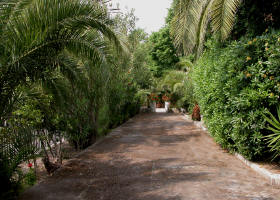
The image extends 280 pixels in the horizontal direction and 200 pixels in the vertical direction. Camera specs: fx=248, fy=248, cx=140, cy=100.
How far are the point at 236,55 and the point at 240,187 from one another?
2.83m

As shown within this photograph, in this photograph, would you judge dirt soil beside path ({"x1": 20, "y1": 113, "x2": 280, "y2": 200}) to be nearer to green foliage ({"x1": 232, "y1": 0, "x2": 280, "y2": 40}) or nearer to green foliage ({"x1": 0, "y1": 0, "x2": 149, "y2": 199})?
green foliage ({"x1": 0, "y1": 0, "x2": 149, "y2": 199})

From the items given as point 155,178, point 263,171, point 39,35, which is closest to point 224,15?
point 263,171

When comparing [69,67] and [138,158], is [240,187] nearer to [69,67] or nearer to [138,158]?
[138,158]

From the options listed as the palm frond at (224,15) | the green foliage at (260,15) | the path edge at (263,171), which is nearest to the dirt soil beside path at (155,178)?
the path edge at (263,171)

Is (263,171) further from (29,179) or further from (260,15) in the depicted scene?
(260,15)

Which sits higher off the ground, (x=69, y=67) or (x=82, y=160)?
(x=69, y=67)

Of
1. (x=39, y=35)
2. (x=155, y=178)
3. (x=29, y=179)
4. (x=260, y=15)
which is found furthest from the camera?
(x=260, y=15)

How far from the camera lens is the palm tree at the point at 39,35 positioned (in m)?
4.02

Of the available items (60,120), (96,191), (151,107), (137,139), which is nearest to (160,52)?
(151,107)

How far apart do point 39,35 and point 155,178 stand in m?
3.25

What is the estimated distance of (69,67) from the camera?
550cm

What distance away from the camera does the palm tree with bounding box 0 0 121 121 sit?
4.02 meters

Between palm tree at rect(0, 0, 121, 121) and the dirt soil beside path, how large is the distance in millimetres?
1830

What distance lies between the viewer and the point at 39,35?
166 inches
